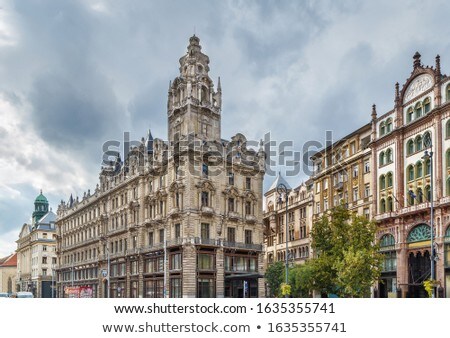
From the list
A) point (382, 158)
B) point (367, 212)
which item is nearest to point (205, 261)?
point (367, 212)

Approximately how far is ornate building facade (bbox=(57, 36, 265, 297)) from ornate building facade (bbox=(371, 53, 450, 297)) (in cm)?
1597

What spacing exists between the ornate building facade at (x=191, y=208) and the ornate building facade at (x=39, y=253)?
50493 mm

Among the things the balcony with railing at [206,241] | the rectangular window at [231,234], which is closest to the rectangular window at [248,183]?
the rectangular window at [231,234]

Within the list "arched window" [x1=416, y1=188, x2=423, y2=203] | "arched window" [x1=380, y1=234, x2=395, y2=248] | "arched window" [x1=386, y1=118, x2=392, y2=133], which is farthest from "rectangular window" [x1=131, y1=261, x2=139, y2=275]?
"arched window" [x1=416, y1=188, x2=423, y2=203]

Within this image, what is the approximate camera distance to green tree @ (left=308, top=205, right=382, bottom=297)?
130 feet

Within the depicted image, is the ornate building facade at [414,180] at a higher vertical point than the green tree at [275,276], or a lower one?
higher

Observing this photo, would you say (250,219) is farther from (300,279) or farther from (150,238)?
(300,279)

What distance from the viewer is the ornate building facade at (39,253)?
122 m

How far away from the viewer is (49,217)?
131 metres

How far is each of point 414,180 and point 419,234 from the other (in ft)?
17.4

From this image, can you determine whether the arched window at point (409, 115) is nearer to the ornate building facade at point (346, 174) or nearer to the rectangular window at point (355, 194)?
the ornate building facade at point (346, 174)

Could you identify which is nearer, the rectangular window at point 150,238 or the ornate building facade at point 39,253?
the rectangular window at point 150,238
